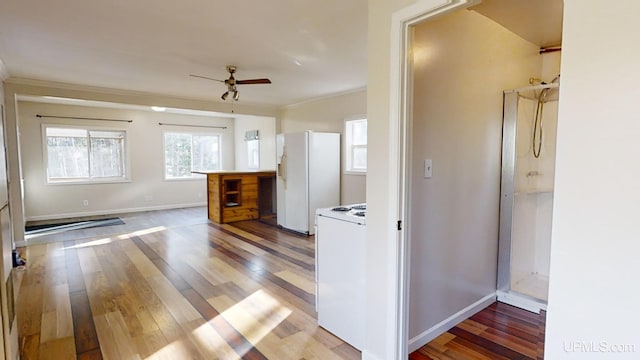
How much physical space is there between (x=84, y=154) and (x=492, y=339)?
805 cm

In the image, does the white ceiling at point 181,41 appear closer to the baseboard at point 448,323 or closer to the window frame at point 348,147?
the window frame at point 348,147

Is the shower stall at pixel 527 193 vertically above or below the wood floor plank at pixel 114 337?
above

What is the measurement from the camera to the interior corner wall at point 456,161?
2.11m

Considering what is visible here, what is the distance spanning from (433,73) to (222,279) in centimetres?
282

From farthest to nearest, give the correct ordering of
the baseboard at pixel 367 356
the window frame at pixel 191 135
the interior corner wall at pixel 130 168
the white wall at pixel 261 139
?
1. the window frame at pixel 191 135
2. the white wall at pixel 261 139
3. the interior corner wall at pixel 130 168
4. the baseboard at pixel 367 356

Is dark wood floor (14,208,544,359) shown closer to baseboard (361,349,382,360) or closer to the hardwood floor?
the hardwood floor

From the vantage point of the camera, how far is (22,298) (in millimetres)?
2994

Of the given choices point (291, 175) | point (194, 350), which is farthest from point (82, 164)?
point (194, 350)

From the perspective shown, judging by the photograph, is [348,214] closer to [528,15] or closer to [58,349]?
[528,15]

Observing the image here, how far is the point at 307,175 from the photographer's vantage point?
5348 millimetres

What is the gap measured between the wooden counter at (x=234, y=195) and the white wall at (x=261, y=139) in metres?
0.95

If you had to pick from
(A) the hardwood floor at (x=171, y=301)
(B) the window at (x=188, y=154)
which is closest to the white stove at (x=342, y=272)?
(A) the hardwood floor at (x=171, y=301)

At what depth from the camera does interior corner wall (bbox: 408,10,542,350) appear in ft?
6.93

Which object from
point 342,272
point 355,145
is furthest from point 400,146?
point 355,145
